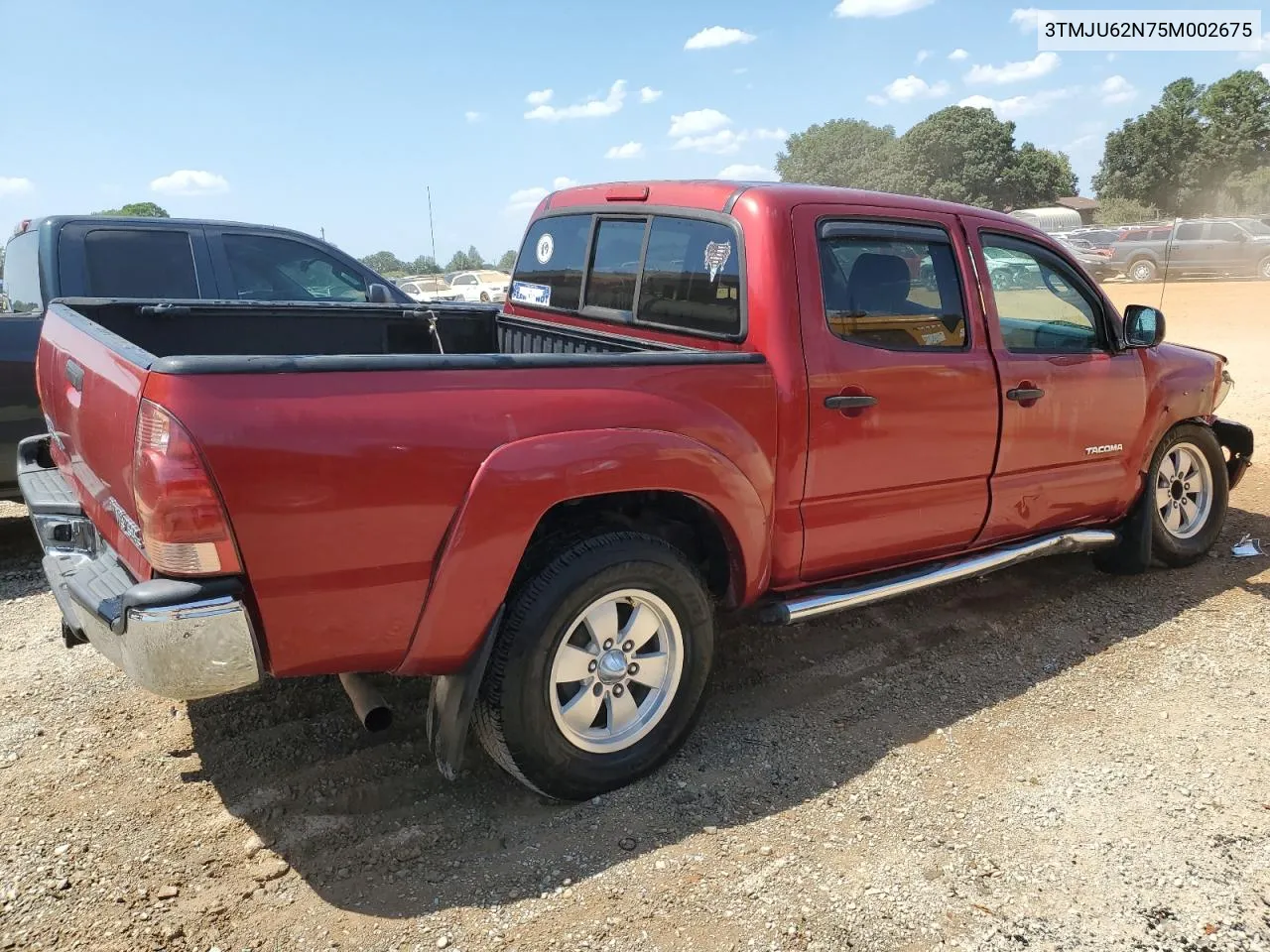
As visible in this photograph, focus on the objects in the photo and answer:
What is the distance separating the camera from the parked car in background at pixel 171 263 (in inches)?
224

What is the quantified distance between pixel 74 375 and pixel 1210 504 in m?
5.34

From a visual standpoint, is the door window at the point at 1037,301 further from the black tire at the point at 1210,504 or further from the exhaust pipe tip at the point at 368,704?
the exhaust pipe tip at the point at 368,704

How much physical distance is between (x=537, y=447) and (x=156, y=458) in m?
0.92

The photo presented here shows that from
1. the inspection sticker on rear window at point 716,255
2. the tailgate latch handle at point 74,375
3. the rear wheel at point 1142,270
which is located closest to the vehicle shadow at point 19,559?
the tailgate latch handle at point 74,375

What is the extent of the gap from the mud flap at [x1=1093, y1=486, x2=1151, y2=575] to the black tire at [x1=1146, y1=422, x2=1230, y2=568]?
0.16ft

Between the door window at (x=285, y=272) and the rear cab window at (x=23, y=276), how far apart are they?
1.14 meters

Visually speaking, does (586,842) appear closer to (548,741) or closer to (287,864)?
(548,741)

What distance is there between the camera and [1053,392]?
12.5 ft

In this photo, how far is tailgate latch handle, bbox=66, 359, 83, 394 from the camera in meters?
2.66

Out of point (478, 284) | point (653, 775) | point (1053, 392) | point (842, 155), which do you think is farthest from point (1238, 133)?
point (653, 775)

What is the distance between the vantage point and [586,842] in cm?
263

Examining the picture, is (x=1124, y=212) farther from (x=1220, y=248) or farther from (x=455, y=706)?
(x=455, y=706)

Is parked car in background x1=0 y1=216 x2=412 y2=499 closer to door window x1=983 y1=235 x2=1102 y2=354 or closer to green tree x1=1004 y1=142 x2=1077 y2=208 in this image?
door window x1=983 y1=235 x2=1102 y2=354

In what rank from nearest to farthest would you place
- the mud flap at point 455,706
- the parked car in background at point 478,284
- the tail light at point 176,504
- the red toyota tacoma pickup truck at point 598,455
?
the tail light at point 176,504
the red toyota tacoma pickup truck at point 598,455
the mud flap at point 455,706
the parked car in background at point 478,284
